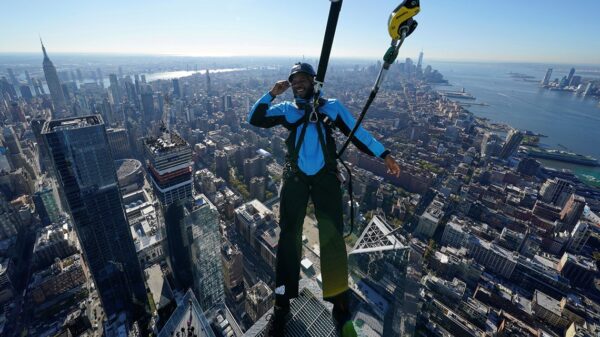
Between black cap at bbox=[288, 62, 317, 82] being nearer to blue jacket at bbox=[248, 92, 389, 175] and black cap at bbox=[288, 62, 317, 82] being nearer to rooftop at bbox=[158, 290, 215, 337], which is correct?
blue jacket at bbox=[248, 92, 389, 175]

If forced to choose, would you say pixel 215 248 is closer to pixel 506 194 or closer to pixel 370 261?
pixel 370 261

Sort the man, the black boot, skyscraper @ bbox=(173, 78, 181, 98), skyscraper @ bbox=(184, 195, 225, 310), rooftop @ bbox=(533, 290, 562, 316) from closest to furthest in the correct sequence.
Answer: the man < the black boot < skyscraper @ bbox=(184, 195, 225, 310) < rooftop @ bbox=(533, 290, 562, 316) < skyscraper @ bbox=(173, 78, 181, 98)

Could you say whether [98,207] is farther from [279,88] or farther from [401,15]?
[401,15]

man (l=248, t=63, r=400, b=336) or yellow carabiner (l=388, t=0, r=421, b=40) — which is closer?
yellow carabiner (l=388, t=0, r=421, b=40)

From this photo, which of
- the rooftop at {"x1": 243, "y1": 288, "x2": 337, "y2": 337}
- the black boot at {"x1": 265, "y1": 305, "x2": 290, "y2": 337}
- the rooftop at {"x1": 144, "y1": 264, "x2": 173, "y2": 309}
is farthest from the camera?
the rooftop at {"x1": 144, "y1": 264, "x2": 173, "y2": 309}

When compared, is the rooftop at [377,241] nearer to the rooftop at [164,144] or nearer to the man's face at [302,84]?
the rooftop at [164,144]

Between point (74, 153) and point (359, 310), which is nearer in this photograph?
point (359, 310)

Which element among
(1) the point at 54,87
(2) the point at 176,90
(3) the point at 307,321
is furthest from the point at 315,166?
(2) the point at 176,90

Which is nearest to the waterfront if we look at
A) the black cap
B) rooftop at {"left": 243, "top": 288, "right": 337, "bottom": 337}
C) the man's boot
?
rooftop at {"left": 243, "top": 288, "right": 337, "bottom": 337}

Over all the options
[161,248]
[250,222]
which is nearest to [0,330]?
[161,248]
